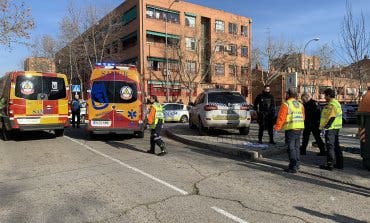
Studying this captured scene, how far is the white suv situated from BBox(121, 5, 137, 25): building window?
1460 inches

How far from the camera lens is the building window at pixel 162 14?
50497 mm

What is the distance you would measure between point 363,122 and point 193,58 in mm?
42329

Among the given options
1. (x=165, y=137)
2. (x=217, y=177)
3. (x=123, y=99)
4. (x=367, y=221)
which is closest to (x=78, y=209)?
(x=217, y=177)

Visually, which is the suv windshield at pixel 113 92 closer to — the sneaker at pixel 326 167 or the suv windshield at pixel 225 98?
the suv windshield at pixel 225 98

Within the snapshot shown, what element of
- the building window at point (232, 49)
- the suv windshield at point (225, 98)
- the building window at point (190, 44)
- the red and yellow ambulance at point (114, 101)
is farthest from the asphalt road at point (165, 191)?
the building window at point (232, 49)

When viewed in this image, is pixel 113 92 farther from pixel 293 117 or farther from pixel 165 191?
pixel 165 191

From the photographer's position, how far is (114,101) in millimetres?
14898

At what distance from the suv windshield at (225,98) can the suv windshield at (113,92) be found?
280 cm

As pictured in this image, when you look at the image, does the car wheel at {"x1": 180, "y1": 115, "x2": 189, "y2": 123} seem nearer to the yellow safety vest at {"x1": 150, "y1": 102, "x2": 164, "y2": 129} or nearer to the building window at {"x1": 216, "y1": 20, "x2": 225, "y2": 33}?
the yellow safety vest at {"x1": 150, "y1": 102, "x2": 164, "y2": 129}

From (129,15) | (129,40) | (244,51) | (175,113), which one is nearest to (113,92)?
(175,113)

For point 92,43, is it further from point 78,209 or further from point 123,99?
point 78,209

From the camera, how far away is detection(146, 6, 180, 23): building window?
1988 inches

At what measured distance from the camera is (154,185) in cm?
773

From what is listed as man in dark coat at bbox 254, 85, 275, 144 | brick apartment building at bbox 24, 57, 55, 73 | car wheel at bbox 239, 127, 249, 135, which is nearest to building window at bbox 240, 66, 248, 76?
brick apartment building at bbox 24, 57, 55, 73
